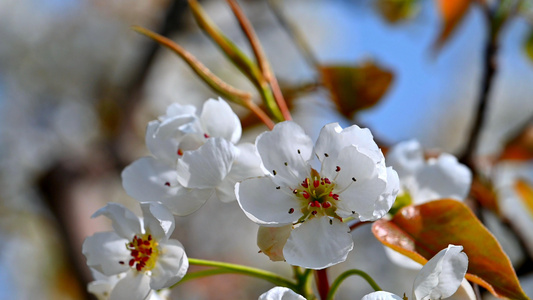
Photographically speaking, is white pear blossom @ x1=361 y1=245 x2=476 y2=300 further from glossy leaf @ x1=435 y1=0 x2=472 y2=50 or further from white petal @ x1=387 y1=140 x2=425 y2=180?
glossy leaf @ x1=435 y1=0 x2=472 y2=50

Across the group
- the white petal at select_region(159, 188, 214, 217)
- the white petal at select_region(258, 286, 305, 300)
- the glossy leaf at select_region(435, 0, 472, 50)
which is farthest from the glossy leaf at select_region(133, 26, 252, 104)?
the glossy leaf at select_region(435, 0, 472, 50)

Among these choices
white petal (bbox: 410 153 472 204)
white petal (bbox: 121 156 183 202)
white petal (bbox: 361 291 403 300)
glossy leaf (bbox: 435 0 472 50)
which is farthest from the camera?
glossy leaf (bbox: 435 0 472 50)

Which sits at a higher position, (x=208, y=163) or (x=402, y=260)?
(x=208, y=163)

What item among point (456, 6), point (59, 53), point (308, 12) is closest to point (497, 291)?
point (456, 6)

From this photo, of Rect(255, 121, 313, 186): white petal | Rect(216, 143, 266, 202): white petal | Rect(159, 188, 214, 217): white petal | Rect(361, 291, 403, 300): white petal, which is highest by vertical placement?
Rect(255, 121, 313, 186): white petal

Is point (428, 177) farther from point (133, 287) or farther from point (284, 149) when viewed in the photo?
point (133, 287)

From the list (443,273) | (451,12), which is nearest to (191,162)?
(443,273)

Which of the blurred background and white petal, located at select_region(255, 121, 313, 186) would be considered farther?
the blurred background

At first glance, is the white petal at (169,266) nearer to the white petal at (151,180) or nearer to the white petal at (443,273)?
the white petal at (151,180)
